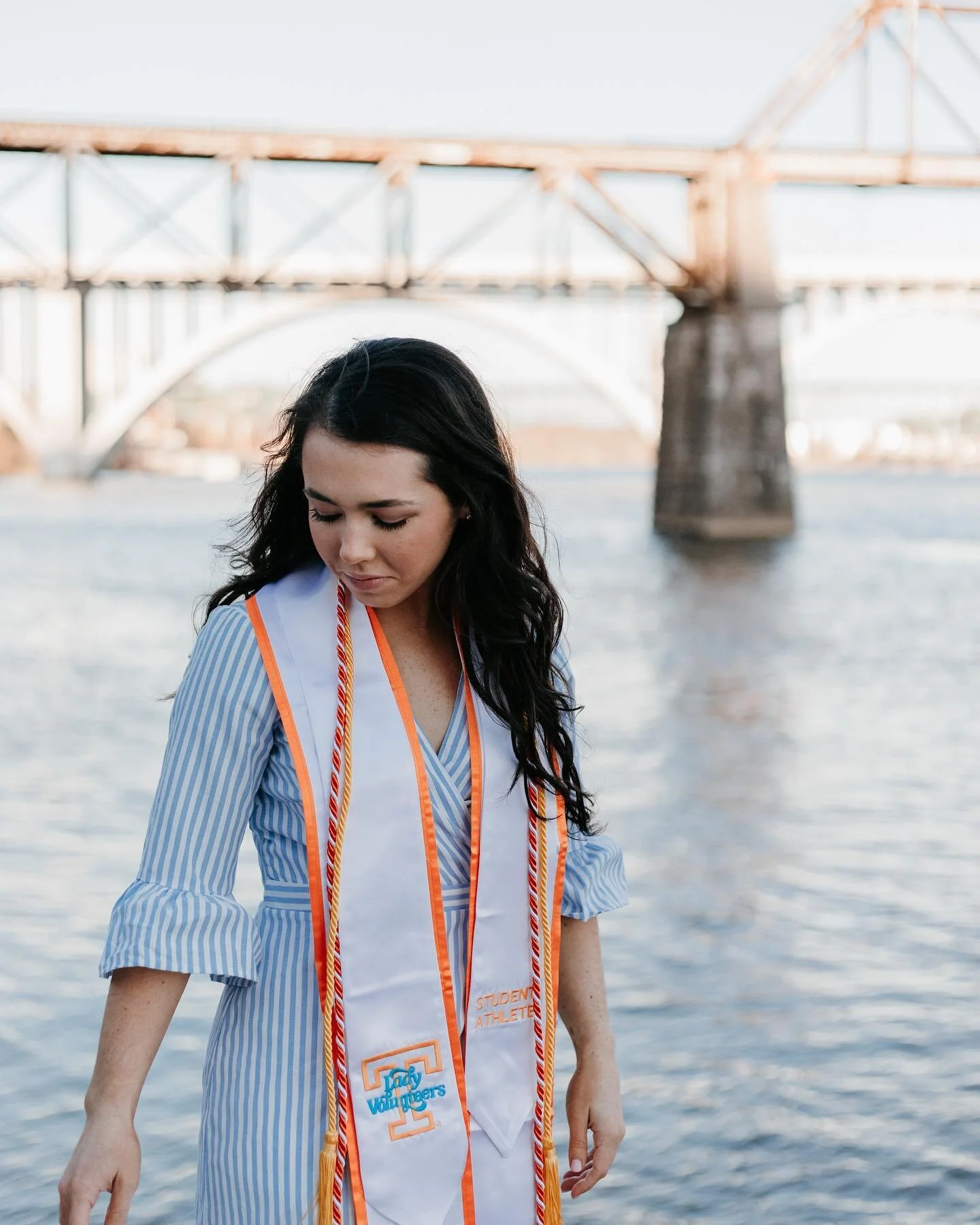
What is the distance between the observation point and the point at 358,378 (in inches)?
69.8

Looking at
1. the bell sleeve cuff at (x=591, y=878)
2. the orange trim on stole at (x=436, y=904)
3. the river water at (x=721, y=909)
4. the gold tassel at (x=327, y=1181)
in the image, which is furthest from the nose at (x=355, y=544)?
the river water at (x=721, y=909)

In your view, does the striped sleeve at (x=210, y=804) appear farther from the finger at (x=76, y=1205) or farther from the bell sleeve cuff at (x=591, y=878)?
the bell sleeve cuff at (x=591, y=878)

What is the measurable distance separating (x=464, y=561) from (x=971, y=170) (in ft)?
102

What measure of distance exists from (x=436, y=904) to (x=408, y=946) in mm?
48

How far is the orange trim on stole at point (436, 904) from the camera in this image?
176 centimetres

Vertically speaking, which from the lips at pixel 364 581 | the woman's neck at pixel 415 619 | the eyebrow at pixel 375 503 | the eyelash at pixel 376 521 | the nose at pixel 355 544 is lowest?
the woman's neck at pixel 415 619

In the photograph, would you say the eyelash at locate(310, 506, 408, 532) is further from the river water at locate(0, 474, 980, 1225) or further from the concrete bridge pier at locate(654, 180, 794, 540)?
the concrete bridge pier at locate(654, 180, 794, 540)

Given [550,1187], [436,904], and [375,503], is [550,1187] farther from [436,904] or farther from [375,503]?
[375,503]

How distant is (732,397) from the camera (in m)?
31.0

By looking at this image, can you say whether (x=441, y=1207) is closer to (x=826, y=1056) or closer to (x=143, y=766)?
(x=826, y=1056)

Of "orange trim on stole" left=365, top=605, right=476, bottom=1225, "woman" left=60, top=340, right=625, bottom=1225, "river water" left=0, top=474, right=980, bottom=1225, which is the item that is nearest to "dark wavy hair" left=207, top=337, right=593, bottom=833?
"woman" left=60, top=340, right=625, bottom=1225

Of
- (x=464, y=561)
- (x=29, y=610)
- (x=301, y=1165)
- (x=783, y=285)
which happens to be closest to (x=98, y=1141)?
(x=301, y=1165)

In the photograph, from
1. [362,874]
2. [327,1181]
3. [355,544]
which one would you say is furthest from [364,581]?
[327,1181]

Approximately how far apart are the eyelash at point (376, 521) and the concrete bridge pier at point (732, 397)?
29.0 metres
